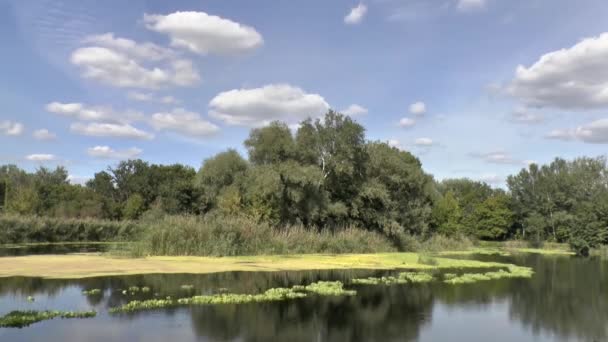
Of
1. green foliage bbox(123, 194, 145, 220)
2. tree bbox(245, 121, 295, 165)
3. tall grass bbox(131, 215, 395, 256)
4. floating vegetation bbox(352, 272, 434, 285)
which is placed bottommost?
floating vegetation bbox(352, 272, 434, 285)

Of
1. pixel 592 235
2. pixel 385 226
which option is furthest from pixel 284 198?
pixel 592 235

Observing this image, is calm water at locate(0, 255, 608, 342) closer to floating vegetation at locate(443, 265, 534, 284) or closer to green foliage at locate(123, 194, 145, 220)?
floating vegetation at locate(443, 265, 534, 284)

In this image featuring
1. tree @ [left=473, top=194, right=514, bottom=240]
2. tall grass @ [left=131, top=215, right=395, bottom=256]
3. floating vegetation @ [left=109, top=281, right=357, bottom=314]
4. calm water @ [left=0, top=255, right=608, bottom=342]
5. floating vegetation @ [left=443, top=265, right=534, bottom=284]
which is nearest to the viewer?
calm water @ [left=0, top=255, right=608, bottom=342]

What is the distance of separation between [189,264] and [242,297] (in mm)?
8818

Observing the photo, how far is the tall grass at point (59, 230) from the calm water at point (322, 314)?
17.2 m

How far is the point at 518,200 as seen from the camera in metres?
83.1

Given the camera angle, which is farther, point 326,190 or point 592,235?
point 592,235

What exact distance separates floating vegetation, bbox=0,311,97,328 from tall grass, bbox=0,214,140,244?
20.9 m

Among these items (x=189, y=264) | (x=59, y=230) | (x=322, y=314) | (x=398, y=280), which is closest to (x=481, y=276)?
(x=398, y=280)

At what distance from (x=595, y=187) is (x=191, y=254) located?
74.1 metres

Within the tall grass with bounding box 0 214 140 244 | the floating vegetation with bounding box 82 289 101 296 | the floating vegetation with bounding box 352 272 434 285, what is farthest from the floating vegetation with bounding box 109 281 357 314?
the tall grass with bounding box 0 214 140 244

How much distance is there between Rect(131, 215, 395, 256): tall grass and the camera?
26.2m

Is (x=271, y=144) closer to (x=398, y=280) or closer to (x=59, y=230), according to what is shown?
(x=59, y=230)

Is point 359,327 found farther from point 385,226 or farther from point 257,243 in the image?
point 385,226
